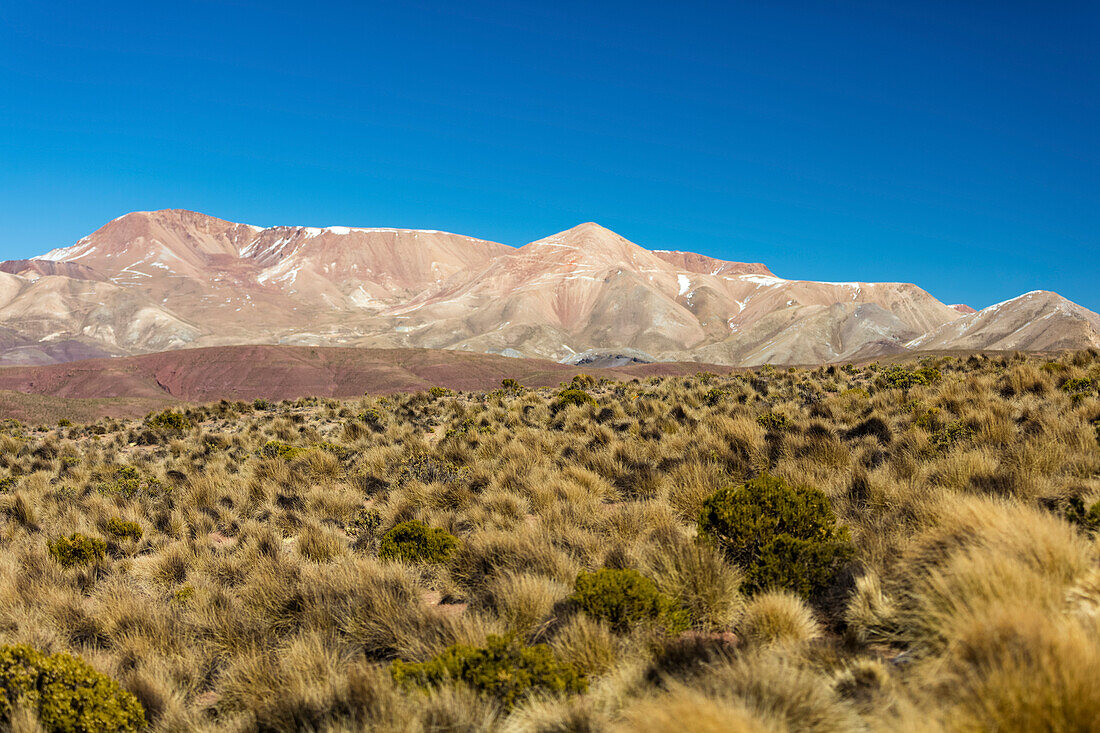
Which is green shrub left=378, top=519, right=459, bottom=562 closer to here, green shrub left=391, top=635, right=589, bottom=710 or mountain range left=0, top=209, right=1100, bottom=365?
green shrub left=391, top=635, right=589, bottom=710

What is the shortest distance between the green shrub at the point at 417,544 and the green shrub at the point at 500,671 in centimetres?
243

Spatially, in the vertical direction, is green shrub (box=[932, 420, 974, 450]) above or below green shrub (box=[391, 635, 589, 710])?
above

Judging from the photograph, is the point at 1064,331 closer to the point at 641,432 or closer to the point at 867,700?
the point at 641,432

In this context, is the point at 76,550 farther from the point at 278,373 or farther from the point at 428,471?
the point at 278,373

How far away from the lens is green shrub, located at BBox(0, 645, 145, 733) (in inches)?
137

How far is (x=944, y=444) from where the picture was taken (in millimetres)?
7023

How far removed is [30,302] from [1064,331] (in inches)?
9768

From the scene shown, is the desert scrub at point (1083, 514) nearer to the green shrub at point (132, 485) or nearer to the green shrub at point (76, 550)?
the green shrub at point (76, 550)

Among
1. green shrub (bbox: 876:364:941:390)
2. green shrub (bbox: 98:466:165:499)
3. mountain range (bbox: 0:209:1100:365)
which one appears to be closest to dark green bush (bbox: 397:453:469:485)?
green shrub (bbox: 98:466:165:499)

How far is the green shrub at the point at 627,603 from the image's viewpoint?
3812 mm

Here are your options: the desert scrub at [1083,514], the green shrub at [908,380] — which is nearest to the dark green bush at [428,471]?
the desert scrub at [1083,514]

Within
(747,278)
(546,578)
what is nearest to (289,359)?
(546,578)

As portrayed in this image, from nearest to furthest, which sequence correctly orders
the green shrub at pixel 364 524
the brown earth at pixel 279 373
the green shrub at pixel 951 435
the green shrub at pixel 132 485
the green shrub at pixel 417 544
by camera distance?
the green shrub at pixel 417 544
the green shrub at pixel 951 435
the green shrub at pixel 364 524
the green shrub at pixel 132 485
the brown earth at pixel 279 373

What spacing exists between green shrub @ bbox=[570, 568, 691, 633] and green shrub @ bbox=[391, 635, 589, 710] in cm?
50
